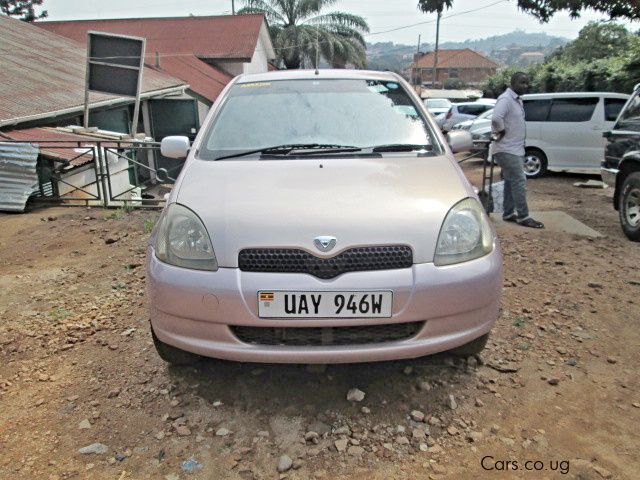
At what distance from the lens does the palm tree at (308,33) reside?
1364 inches

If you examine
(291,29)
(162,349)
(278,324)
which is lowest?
(162,349)

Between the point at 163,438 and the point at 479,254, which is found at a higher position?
the point at 479,254

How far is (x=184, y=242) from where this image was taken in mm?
2504

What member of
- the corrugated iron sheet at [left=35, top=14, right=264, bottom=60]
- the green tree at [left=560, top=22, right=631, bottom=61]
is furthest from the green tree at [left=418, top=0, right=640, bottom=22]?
the green tree at [left=560, top=22, right=631, bottom=61]

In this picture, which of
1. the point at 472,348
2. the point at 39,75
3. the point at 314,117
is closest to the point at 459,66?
the point at 39,75

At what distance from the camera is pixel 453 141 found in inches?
147

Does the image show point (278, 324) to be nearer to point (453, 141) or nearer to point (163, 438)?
point (163, 438)

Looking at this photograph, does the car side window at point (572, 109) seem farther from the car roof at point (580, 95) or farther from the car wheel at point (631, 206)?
the car wheel at point (631, 206)

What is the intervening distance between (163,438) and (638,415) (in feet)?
7.42

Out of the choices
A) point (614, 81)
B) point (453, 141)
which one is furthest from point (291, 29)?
point (453, 141)

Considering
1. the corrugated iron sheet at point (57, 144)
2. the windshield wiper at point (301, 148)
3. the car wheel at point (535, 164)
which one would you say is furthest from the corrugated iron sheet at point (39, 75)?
the car wheel at point (535, 164)

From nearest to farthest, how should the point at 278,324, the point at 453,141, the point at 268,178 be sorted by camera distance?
the point at 278,324
the point at 268,178
the point at 453,141

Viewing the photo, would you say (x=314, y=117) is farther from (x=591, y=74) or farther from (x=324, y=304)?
(x=591, y=74)

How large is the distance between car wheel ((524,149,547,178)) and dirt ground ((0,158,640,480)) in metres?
7.25
